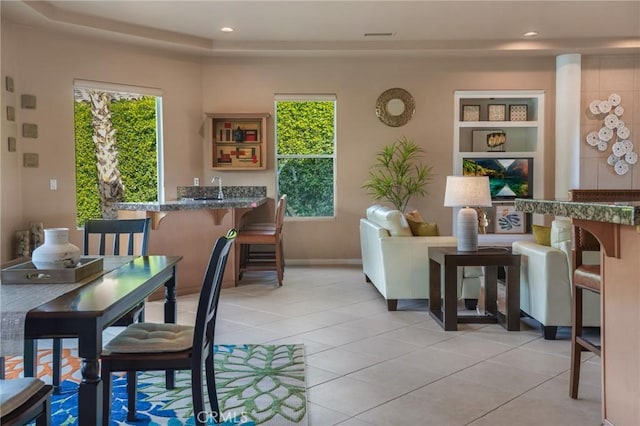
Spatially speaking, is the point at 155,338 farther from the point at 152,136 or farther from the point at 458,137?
the point at 458,137

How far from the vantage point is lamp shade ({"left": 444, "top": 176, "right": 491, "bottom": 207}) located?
4.35m

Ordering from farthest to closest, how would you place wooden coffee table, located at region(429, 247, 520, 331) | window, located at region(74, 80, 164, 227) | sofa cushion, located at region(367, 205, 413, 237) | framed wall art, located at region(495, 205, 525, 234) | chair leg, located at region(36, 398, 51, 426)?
framed wall art, located at region(495, 205, 525, 234)
window, located at region(74, 80, 164, 227)
sofa cushion, located at region(367, 205, 413, 237)
wooden coffee table, located at region(429, 247, 520, 331)
chair leg, located at region(36, 398, 51, 426)

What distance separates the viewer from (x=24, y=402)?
5.35ft

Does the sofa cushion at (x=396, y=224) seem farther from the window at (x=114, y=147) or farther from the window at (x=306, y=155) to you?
the window at (x=114, y=147)

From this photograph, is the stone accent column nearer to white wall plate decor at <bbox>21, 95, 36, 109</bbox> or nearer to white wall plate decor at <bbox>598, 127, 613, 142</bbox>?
white wall plate decor at <bbox>598, 127, 613, 142</bbox>

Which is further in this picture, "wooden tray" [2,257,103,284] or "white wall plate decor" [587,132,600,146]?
"white wall plate decor" [587,132,600,146]

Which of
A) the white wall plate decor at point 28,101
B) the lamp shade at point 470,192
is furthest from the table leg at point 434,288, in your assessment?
the white wall plate decor at point 28,101

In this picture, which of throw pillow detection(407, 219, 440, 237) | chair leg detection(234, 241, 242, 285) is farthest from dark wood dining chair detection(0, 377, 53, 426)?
chair leg detection(234, 241, 242, 285)

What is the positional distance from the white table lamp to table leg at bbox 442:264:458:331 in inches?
12.7

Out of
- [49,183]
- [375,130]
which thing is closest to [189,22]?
[49,183]

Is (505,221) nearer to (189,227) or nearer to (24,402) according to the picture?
(189,227)

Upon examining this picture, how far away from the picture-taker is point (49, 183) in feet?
19.4

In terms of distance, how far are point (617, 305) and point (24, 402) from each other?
7.25 feet

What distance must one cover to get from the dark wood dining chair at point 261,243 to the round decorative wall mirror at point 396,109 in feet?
6.76
